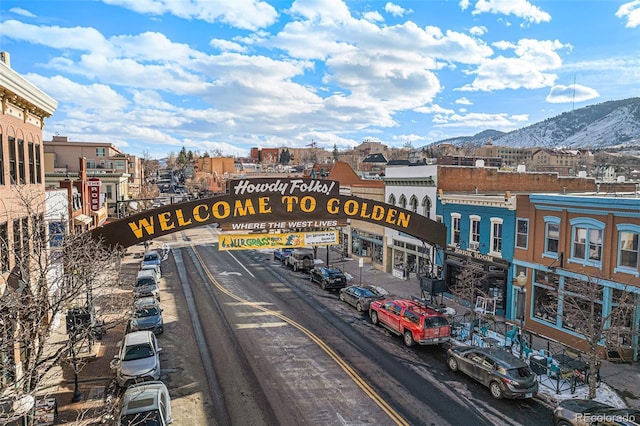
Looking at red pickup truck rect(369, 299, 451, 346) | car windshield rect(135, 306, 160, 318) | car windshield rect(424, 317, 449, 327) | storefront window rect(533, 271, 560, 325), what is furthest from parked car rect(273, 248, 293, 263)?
storefront window rect(533, 271, 560, 325)

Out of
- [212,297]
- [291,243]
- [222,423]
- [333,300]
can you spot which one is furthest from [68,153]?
[222,423]

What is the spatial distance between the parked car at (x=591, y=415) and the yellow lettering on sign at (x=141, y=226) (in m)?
15.4

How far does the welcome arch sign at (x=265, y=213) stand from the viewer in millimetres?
15766

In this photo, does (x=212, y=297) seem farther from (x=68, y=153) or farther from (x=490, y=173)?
(x=68, y=153)

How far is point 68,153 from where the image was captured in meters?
67.2

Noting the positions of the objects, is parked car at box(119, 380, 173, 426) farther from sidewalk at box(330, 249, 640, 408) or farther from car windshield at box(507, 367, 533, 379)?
sidewalk at box(330, 249, 640, 408)

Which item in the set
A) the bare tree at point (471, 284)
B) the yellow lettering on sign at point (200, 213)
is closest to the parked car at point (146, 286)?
the yellow lettering on sign at point (200, 213)

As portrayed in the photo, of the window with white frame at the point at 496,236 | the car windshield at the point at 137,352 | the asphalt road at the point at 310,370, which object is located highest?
the window with white frame at the point at 496,236

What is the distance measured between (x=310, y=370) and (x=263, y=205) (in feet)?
24.5

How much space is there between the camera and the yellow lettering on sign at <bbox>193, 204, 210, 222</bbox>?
16359 mm

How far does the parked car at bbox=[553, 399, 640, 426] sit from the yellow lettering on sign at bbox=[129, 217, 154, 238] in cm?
1538

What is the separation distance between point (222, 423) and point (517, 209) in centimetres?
2089

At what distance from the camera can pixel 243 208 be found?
17.2m

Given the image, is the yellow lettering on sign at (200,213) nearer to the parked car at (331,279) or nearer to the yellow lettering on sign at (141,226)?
the yellow lettering on sign at (141,226)
